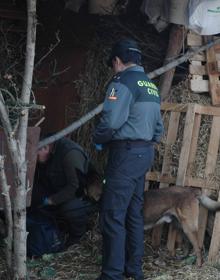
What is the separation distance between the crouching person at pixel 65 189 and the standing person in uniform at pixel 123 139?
890mm

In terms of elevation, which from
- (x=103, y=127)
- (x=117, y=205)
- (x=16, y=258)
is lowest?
(x=16, y=258)

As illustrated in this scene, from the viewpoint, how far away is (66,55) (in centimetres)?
684

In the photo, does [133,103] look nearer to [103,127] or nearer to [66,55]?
[103,127]

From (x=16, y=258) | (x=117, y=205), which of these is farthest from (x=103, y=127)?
(x=16, y=258)

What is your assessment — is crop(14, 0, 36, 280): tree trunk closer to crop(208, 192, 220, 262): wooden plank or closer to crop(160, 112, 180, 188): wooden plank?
crop(160, 112, 180, 188): wooden plank

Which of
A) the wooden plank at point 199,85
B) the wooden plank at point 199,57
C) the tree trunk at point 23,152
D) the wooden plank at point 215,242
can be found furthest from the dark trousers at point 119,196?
the wooden plank at point 199,57

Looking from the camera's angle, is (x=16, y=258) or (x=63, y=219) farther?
(x=63, y=219)

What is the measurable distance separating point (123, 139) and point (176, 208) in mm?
1164

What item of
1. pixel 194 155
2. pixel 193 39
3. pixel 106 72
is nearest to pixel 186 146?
pixel 194 155

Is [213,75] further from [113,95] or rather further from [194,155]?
[113,95]

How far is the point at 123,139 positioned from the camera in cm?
471

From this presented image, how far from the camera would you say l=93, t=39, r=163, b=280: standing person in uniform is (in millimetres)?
4605

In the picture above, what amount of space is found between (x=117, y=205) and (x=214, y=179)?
57.8 inches

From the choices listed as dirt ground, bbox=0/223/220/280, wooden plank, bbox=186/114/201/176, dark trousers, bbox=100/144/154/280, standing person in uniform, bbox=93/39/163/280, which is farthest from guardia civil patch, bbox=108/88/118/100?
dirt ground, bbox=0/223/220/280
